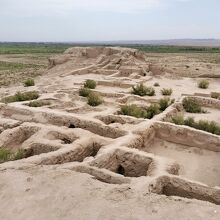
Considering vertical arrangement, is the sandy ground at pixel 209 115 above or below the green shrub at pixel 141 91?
below

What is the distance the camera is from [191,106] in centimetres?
1490

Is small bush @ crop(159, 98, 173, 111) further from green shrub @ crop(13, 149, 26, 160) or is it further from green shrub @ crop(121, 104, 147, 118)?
green shrub @ crop(13, 149, 26, 160)

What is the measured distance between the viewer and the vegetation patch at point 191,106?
1480 centimetres

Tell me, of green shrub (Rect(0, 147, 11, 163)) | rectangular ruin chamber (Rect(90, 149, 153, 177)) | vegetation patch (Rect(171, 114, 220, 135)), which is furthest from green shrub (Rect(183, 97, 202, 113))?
green shrub (Rect(0, 147, 11, 163))

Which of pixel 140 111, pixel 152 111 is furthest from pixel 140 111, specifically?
pixel 152 111

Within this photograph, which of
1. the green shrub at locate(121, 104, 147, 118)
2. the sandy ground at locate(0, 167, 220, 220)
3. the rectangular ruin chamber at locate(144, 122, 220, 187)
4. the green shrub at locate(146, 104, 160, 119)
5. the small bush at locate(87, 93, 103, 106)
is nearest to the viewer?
the sandy ground at locate(0, 167, 220, 220)

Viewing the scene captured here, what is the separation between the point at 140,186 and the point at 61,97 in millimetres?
9805

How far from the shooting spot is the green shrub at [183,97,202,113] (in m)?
14.8

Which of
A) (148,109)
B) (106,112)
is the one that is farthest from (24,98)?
(148,109)

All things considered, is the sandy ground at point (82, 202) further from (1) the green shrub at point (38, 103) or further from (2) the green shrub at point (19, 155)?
(1) the green shrub at point (38, 103)

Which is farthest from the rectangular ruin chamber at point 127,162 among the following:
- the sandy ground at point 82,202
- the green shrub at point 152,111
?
the green shrub at point 152,111

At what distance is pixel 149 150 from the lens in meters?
10.7

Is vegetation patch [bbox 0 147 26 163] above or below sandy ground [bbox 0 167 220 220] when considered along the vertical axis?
below

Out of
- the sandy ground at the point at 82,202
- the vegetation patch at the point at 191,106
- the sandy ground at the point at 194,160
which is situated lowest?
the sandy ground at the point at 194,160
